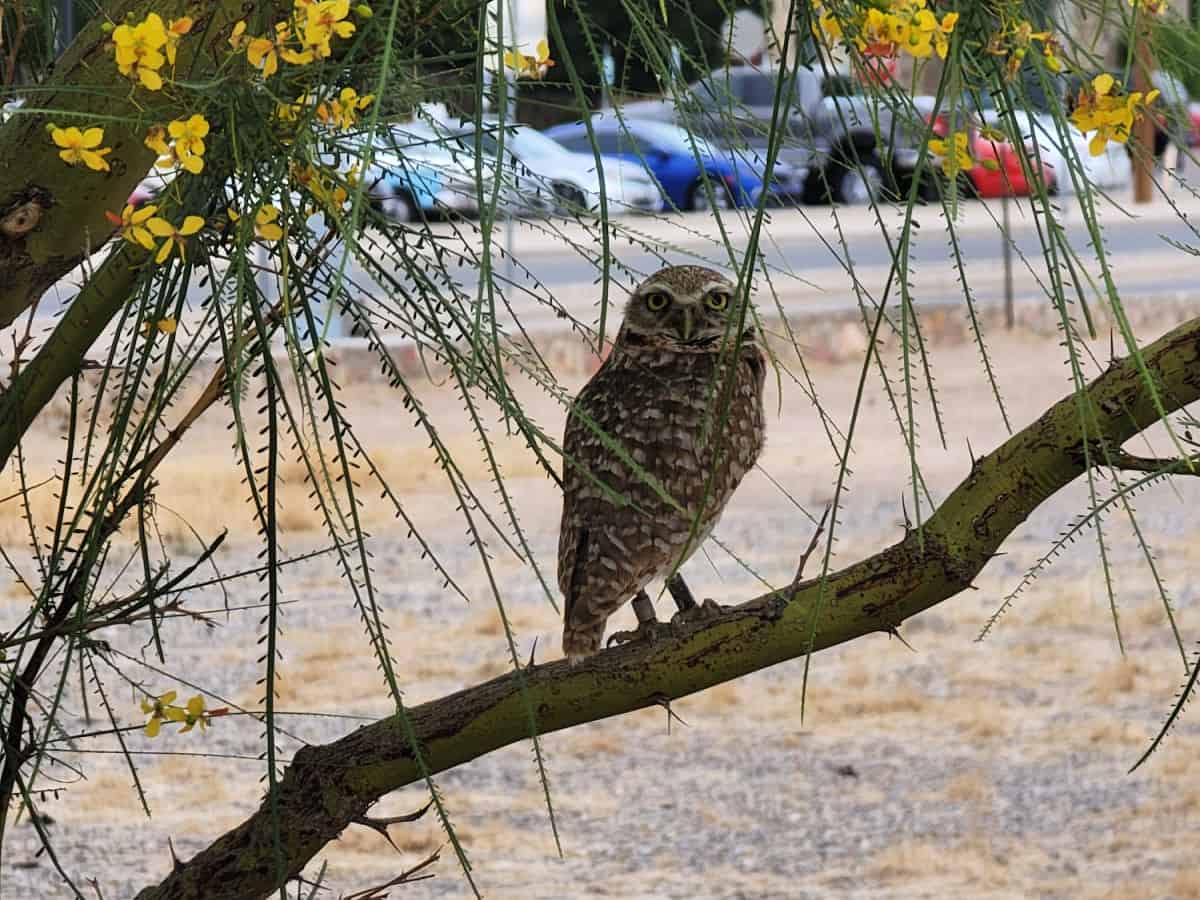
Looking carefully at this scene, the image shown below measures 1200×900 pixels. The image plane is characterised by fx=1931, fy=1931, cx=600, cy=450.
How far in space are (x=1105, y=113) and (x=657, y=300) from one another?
1.56m

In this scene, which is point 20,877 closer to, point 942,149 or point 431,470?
point 431,470

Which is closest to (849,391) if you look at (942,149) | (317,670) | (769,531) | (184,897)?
(769,531)

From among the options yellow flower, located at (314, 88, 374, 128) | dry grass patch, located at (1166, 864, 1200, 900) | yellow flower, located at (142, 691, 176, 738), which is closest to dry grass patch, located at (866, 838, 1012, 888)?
dry grass patch, located at (1166, 864, 1200, 900)

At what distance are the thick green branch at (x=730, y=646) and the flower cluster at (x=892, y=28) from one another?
45cm

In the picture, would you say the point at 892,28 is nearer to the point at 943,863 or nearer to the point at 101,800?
the point at 943,863

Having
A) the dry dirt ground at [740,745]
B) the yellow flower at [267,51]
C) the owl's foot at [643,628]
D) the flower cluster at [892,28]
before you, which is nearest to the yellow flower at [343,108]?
the yellow flower at [267,51]

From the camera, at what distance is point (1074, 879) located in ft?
15.5

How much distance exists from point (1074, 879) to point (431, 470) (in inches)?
163

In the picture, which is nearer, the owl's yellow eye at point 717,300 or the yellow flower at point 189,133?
the yellow flower at point 189,133

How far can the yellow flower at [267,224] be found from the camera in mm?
1189

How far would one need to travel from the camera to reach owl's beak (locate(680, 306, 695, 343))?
279cm

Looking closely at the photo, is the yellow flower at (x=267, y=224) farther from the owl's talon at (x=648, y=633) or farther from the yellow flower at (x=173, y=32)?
the owl's talon at (x=648, y=633)

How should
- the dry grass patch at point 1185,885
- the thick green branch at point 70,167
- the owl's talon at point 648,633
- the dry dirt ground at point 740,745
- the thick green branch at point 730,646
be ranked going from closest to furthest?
the thick green branch at point 70,167
the thick green branch at point 730,646
the owl's talon at point 648,633
the dry grass patch at point 1185,885
the dry dirt ground at point 740,745

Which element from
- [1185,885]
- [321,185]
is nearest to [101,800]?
[1185,885]
